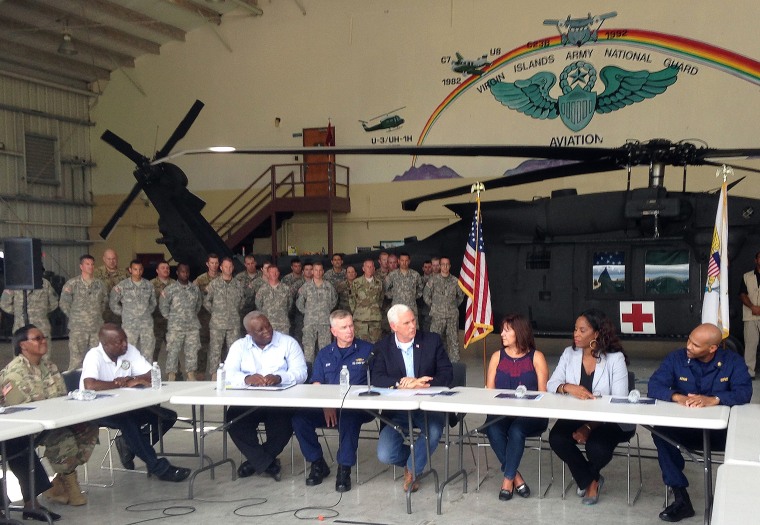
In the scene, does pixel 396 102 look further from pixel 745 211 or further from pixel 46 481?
pixel 46 481

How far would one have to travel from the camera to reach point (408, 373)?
17.6 ft

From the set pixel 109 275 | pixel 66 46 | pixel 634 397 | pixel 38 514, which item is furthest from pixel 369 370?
pixel 66 46

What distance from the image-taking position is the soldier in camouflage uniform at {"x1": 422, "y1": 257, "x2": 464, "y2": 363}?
10695 millimetres

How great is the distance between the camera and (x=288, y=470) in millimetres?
5668

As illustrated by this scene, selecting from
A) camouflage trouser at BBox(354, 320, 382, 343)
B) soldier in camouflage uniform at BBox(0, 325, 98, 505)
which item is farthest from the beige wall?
soldier in camouflage uniform at BBox(0, 325, 98, 505)

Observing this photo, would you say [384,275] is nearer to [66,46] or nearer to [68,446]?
[68,446]

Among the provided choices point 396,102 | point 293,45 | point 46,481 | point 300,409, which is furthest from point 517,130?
point 46,481

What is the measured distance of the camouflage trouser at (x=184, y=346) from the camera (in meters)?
9.33

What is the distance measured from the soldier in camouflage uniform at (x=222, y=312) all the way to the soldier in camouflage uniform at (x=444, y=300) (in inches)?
102

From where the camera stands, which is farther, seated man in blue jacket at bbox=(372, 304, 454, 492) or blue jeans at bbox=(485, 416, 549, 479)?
seated man in blue jacket at bbox=(372, 304, 454, 492)

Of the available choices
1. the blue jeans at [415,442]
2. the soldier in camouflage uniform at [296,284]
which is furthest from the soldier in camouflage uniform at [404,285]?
the blue jeans at [415,442]

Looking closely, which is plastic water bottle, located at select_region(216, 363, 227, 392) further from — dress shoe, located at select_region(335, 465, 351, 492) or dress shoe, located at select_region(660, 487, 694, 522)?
dress shoe, located at select_region(660, 487, 694, 522)

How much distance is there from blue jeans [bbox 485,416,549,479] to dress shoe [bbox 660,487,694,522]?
34.3 inches

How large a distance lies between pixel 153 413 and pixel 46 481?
1108mm
